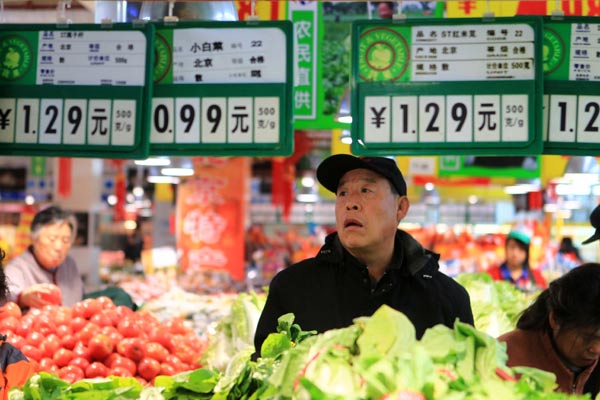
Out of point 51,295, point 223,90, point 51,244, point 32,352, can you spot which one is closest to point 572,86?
point 223,90

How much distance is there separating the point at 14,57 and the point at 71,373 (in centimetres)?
178

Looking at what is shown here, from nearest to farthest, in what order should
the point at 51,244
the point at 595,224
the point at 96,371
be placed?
the point at 595,224
the point at 96,371
the point at 51,244

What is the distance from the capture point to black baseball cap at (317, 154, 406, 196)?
3797 millimetres

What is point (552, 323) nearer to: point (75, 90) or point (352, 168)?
point (352, 168)

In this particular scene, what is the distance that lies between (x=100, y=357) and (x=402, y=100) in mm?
2379

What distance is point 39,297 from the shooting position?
608 centimetres

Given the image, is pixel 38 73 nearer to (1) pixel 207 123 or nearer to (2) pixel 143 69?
(2) pixel 143 69

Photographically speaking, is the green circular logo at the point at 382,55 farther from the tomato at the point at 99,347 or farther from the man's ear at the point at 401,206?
the tomato at the point at 99,347

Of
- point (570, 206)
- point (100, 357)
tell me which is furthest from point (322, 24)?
point (570, 206)

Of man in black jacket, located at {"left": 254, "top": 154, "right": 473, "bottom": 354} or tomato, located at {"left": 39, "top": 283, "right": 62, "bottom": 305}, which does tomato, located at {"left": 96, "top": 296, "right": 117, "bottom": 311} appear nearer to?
tomato, located at {"left": 39, "top": 283, "right": 62, "bottom": 305}

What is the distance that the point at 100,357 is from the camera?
513cm

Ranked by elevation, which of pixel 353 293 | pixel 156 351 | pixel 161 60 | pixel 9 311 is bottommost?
pixel 156 351

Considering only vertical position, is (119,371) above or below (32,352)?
below

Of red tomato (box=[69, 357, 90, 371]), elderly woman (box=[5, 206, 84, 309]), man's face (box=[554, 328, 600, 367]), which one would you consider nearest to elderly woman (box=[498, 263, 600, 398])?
man's face (box=[554, 328, 600, 367])
